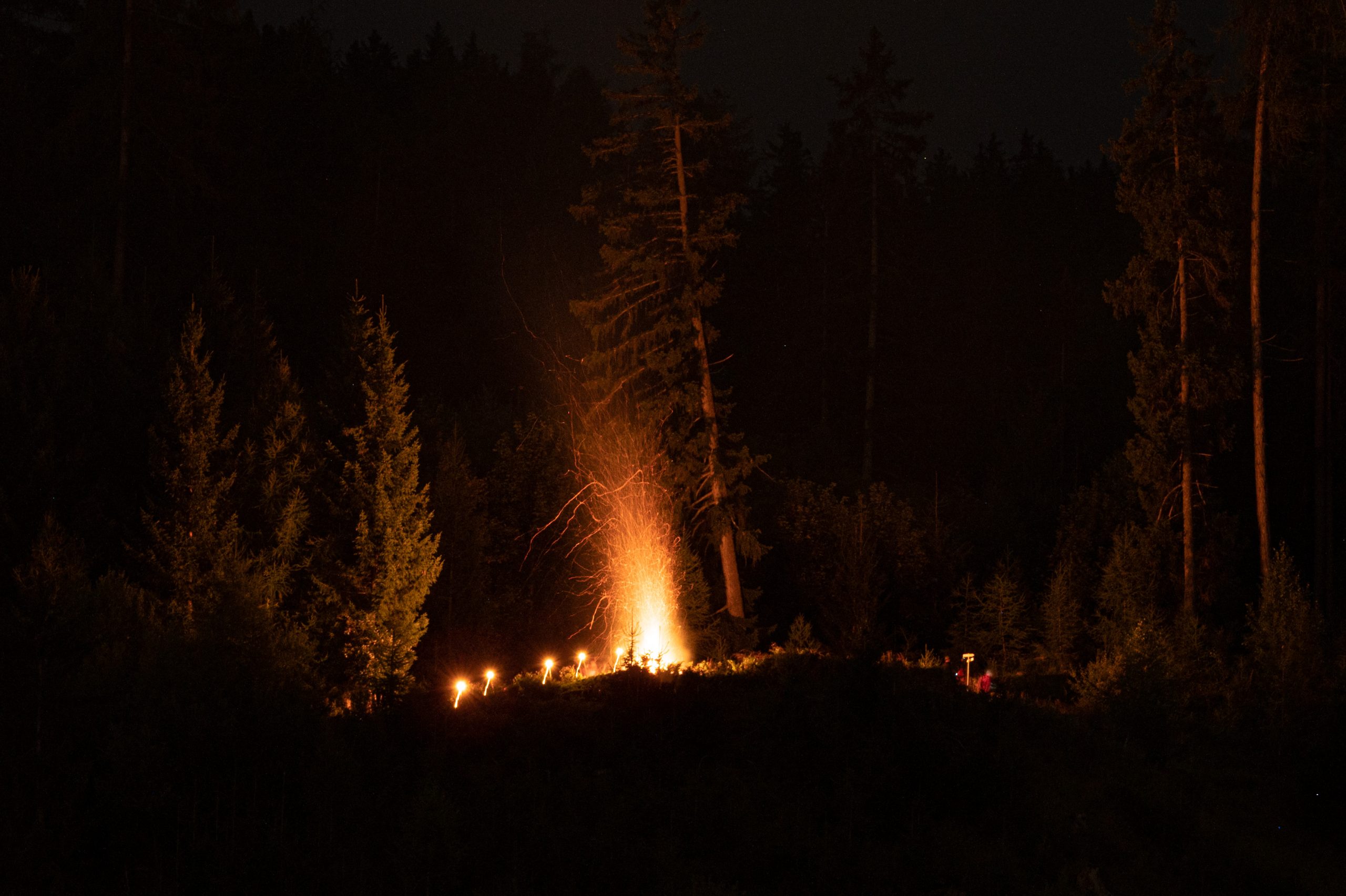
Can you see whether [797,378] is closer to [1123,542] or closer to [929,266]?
[929,266]

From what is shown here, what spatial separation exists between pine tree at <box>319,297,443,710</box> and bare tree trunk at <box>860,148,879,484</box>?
18.1 metres

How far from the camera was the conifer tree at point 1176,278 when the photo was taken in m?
20.6

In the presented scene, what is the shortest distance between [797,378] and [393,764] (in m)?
27.3

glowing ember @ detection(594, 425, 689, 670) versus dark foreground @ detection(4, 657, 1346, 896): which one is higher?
glowing ember @ detection(594, 425, 689, 670)

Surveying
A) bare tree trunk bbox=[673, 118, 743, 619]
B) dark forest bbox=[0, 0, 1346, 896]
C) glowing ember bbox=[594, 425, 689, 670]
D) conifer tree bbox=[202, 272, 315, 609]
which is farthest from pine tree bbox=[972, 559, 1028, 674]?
conifer tree bbox=[202, 272, 315, 609]

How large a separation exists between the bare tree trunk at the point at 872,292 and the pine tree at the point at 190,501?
2028cm

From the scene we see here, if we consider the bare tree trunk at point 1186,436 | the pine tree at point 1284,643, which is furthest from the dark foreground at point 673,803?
the bare tree trunk at point 1186,436

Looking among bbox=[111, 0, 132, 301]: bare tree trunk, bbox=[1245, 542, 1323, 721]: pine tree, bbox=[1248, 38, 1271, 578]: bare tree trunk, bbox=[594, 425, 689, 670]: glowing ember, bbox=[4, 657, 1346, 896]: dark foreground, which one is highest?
bbox=[111, 0, 132, 301]: bare tree trunk

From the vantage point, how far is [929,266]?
38.8m

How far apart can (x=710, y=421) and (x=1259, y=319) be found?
36.2 feet

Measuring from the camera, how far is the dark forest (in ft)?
32.5

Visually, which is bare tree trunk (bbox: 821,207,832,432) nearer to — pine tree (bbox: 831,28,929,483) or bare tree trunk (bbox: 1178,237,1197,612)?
pine tree (bbox: 831,28,929,483)

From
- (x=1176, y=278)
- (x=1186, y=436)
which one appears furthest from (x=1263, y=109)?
(x=1186, y=436)

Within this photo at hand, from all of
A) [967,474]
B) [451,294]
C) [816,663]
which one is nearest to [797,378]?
[967,474]
